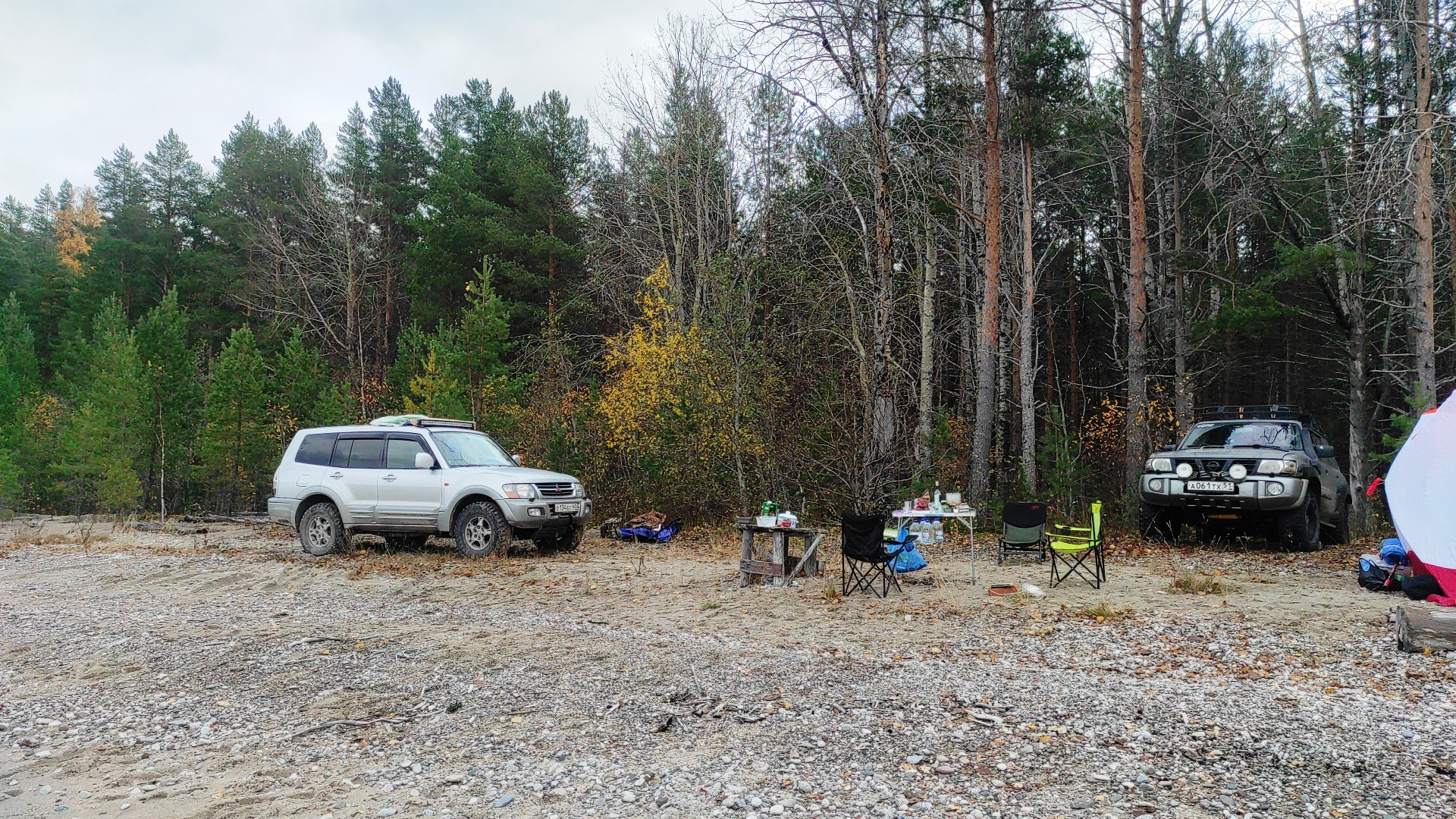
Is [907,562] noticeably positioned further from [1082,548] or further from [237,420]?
[237,420]

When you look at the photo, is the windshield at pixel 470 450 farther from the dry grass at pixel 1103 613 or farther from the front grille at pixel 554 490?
the dry grass at pixel 1103 613

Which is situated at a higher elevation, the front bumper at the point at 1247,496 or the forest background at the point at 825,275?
the forest background at the point at 825,275

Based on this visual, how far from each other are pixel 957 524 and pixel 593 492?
22.1 feet

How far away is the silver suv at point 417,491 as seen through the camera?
11.4 m

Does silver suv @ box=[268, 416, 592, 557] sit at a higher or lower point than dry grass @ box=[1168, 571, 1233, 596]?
higher

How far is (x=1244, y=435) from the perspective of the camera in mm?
11359

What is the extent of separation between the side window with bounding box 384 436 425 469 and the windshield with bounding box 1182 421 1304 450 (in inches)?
410

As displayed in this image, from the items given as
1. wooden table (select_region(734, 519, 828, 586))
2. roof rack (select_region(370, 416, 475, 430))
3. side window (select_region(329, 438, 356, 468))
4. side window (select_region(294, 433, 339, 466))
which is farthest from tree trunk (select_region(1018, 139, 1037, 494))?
side window (select_region(294, 433, 339, 466))

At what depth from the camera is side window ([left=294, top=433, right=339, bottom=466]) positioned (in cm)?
1220

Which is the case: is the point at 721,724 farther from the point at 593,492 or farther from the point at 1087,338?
the point at 1087,338

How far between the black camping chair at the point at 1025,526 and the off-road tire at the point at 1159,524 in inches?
111

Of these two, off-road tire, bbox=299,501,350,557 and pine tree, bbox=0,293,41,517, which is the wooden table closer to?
off-road tire, bbox=299,501,350,557

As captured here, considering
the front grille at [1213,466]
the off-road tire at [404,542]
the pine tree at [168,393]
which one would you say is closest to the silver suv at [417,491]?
the off-road tire at [404,542]

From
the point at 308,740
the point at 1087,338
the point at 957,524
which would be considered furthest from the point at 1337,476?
the point at 1087,338
